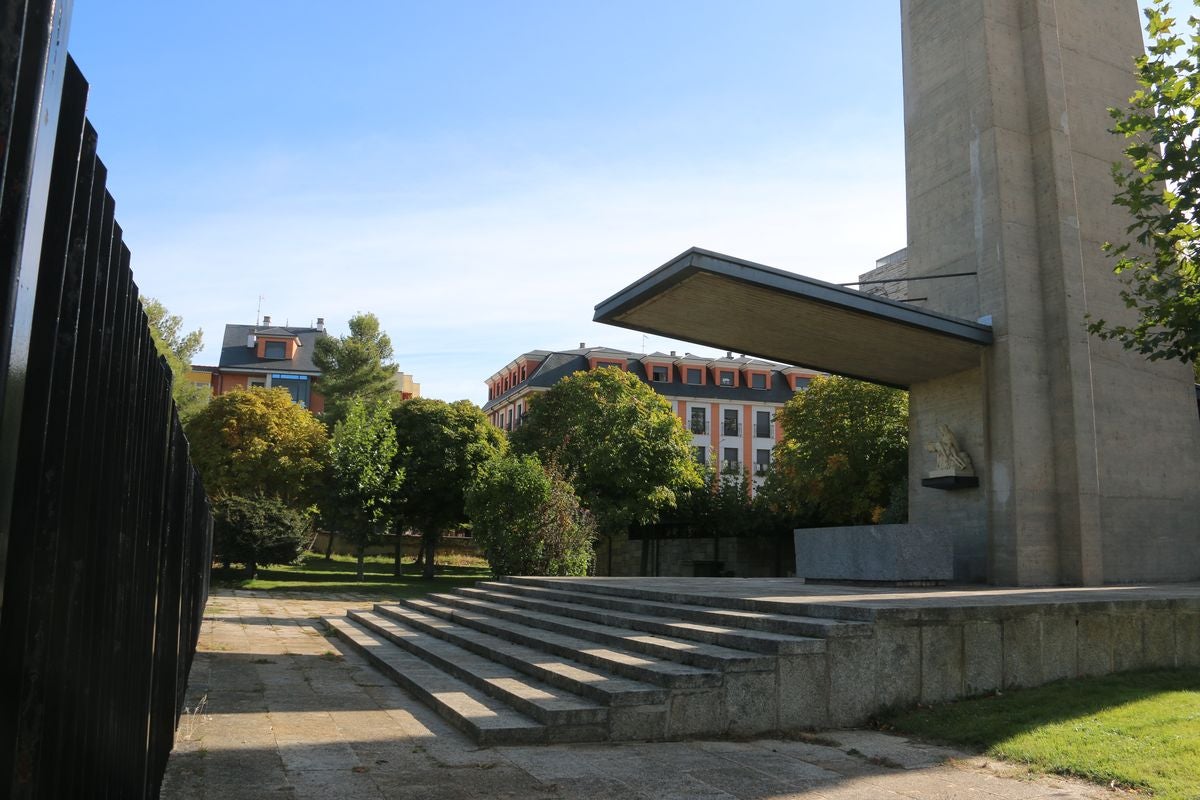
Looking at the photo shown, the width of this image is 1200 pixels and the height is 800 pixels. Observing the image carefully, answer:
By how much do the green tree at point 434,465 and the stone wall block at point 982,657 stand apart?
3265 cm

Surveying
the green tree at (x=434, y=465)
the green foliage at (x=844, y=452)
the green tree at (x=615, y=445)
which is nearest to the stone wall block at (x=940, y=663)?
the green foliage at (x=844, y=452)

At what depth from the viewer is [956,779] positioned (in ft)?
21.3

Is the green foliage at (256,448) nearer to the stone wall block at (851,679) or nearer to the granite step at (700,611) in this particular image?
the granite step at (700,611)

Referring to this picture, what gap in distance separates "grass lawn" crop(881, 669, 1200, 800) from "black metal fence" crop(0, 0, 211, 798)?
20.2 ft

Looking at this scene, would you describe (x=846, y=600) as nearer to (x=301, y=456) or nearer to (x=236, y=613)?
(x=236, y=613)

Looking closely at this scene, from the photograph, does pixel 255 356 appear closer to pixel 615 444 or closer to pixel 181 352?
pixel 181 352

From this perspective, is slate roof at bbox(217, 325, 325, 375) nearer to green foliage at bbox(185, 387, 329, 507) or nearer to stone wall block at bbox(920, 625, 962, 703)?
green foliage at bbox(185, 387, 329, 507)

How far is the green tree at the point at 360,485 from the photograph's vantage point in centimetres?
3422

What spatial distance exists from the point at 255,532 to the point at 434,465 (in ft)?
40.4

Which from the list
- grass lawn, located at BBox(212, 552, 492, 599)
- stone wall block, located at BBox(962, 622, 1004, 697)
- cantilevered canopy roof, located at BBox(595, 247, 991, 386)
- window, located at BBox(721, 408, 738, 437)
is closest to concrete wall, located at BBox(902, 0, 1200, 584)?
cantilevered canopy roof, located at BBox(595, 247, 991, 386)

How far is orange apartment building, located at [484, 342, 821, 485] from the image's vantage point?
7319cm

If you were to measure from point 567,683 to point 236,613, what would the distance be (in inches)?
524

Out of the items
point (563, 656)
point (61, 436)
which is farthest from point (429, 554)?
point (61, 436)

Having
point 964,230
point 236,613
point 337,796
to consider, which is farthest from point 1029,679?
point 236,613
